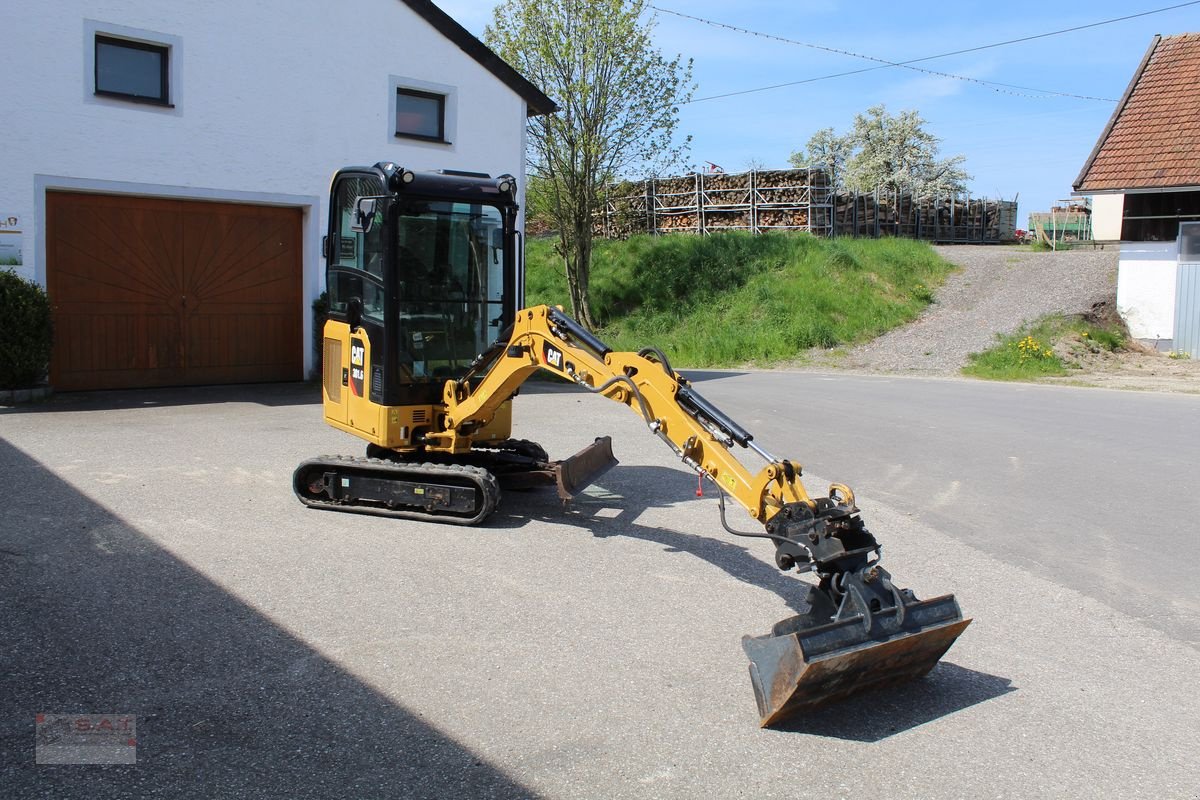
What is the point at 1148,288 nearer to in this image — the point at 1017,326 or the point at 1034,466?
the point at 1017,326

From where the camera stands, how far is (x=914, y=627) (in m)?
4.79

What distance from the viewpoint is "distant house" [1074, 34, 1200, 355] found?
22.3 metres

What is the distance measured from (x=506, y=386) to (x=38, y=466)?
4716 millimetres

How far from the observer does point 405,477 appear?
26.2ft

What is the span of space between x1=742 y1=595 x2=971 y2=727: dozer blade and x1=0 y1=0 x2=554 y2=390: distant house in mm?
12581

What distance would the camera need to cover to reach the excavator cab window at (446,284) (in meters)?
8.11

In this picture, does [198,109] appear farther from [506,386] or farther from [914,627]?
[914,627]

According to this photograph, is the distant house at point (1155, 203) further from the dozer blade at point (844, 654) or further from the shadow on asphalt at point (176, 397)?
Result: the dozer blade at point (844, 654)

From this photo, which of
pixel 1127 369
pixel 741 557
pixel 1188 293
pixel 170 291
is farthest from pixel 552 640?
pixel 1188 293

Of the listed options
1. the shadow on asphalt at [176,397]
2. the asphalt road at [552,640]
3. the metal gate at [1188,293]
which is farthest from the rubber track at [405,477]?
the metal gate at [1188,293]

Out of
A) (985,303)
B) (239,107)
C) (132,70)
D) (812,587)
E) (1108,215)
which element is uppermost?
(132,70)

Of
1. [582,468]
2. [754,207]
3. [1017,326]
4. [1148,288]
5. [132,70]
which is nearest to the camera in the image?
[582,468]

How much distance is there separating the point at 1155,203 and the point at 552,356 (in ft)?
67.7

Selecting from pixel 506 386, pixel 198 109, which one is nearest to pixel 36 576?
pixel 506 386
